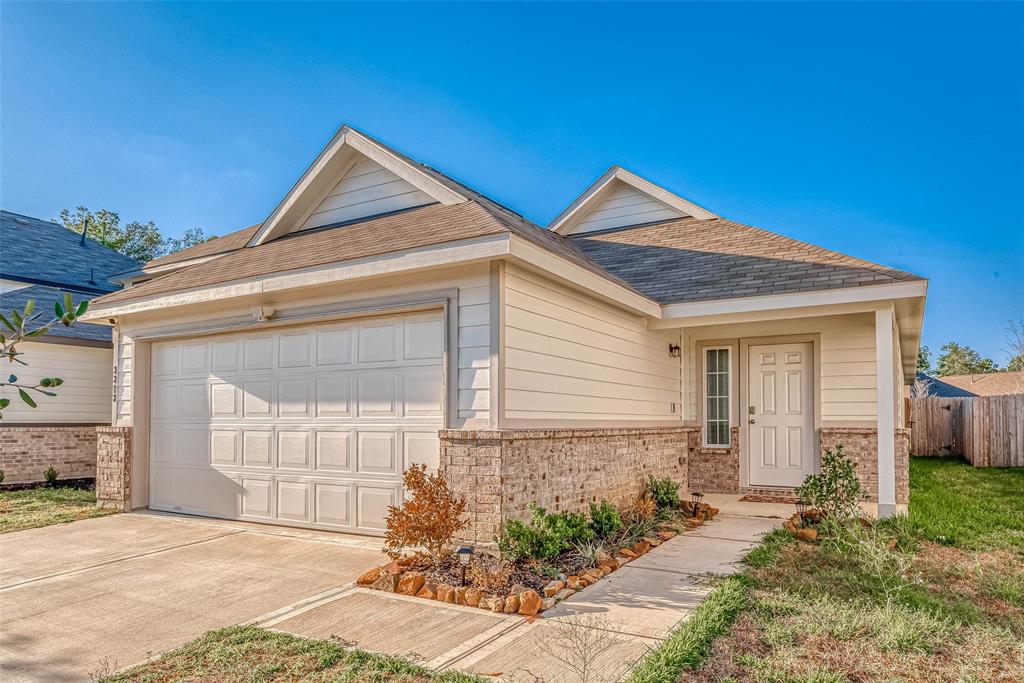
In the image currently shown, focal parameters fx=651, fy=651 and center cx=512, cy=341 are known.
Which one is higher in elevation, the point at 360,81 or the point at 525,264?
the point at 360,81

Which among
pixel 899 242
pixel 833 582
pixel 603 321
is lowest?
pixel 833 582

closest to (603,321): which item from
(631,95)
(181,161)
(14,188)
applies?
(631,95)

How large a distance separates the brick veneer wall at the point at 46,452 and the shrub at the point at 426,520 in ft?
32.9

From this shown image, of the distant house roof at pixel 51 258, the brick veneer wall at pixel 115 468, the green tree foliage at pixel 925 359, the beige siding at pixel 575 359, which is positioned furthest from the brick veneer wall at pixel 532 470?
the green tree foliage at pixel 925 359

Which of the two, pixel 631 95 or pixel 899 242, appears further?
pixel 899 242

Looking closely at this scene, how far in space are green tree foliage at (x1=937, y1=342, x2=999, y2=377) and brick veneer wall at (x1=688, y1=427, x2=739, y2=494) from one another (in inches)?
1915

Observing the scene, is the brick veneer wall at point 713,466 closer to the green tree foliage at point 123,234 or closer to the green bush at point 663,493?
the green bush at point 663,493

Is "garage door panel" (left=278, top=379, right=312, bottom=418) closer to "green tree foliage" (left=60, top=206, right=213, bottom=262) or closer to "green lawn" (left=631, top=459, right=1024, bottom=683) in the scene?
"green lawn" (left=631, top=459, right=1024, bottom=683)

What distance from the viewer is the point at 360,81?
51.0ft

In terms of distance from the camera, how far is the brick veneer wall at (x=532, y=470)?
19.8 feet

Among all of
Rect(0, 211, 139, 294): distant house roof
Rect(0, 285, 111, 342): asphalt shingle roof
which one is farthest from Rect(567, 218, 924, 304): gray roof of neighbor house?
Rect(0, 211, 139, 294): distant house roof

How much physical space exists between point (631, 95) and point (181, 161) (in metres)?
14.5

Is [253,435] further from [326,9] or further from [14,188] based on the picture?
[14,188]

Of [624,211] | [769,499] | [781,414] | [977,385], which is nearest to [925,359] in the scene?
[977,385]
